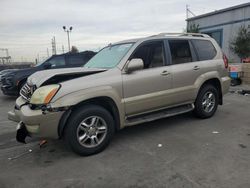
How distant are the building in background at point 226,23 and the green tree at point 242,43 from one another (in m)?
0.38

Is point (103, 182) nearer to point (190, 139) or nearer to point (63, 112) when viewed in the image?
point (63, 112)

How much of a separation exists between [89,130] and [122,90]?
0.87 m

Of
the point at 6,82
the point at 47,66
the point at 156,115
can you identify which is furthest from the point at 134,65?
the point at 6,82

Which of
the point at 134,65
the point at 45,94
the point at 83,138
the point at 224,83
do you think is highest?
the point at 134,65

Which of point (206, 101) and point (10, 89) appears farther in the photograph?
point (10, 89)

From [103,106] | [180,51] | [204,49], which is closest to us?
[103,106]

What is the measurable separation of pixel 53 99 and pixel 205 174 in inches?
90.6

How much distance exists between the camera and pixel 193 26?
1847 centimetres

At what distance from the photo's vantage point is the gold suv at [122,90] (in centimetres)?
343

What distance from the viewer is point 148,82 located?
4.28 metres

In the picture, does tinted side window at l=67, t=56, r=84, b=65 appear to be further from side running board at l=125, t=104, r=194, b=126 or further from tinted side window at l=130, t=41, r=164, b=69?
side running board at l=125, t=104, r=194, b=126

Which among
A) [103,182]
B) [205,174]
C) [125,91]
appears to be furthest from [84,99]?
[205,174]

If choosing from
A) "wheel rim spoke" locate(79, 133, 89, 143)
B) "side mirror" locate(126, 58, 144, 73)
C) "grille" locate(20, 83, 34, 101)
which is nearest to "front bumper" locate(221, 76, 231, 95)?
"side mirror" locate(126, 58, 144, 73)

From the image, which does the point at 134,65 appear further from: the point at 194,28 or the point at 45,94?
the point at 194,28
